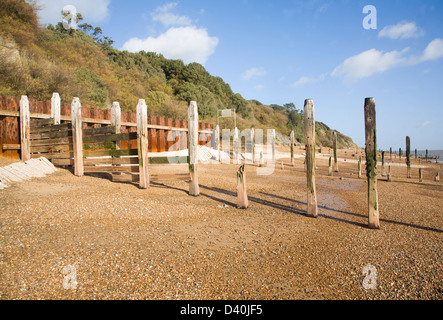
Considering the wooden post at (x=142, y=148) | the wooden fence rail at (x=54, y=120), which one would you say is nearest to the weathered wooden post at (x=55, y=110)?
the wooden fence rail at (x=54, y=120)

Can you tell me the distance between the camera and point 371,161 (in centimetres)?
605

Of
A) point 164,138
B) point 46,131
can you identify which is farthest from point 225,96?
point 46,131

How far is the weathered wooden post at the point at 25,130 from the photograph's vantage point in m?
9.15

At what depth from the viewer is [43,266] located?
3393mm

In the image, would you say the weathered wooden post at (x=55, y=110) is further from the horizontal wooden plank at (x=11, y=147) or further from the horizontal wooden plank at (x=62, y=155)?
the horizontal wooden plank at (x=11, y=147)

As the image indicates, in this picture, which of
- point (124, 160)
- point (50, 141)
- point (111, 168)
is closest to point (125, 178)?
point (124, 160)

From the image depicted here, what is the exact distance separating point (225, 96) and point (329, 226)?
52766mm

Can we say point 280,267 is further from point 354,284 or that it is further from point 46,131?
point 46,131

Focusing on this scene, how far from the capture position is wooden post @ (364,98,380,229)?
5910 millimetres

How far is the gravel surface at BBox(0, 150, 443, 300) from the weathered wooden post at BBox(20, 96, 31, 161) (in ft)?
8.77

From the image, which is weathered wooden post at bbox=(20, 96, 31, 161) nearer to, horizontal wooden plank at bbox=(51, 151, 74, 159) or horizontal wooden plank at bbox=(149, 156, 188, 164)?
horizontal wooden plank at bbox=(51, 151, 74, 159)

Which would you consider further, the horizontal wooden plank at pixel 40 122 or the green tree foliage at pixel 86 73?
the green tree foliage at pixel 86 73

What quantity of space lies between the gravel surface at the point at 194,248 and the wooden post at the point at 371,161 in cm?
34

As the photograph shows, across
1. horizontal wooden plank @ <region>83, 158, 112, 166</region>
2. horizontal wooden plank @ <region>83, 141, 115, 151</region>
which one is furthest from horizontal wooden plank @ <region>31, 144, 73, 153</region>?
horizontal wooden plank @ <region>83, 158, 112, 166</region>
